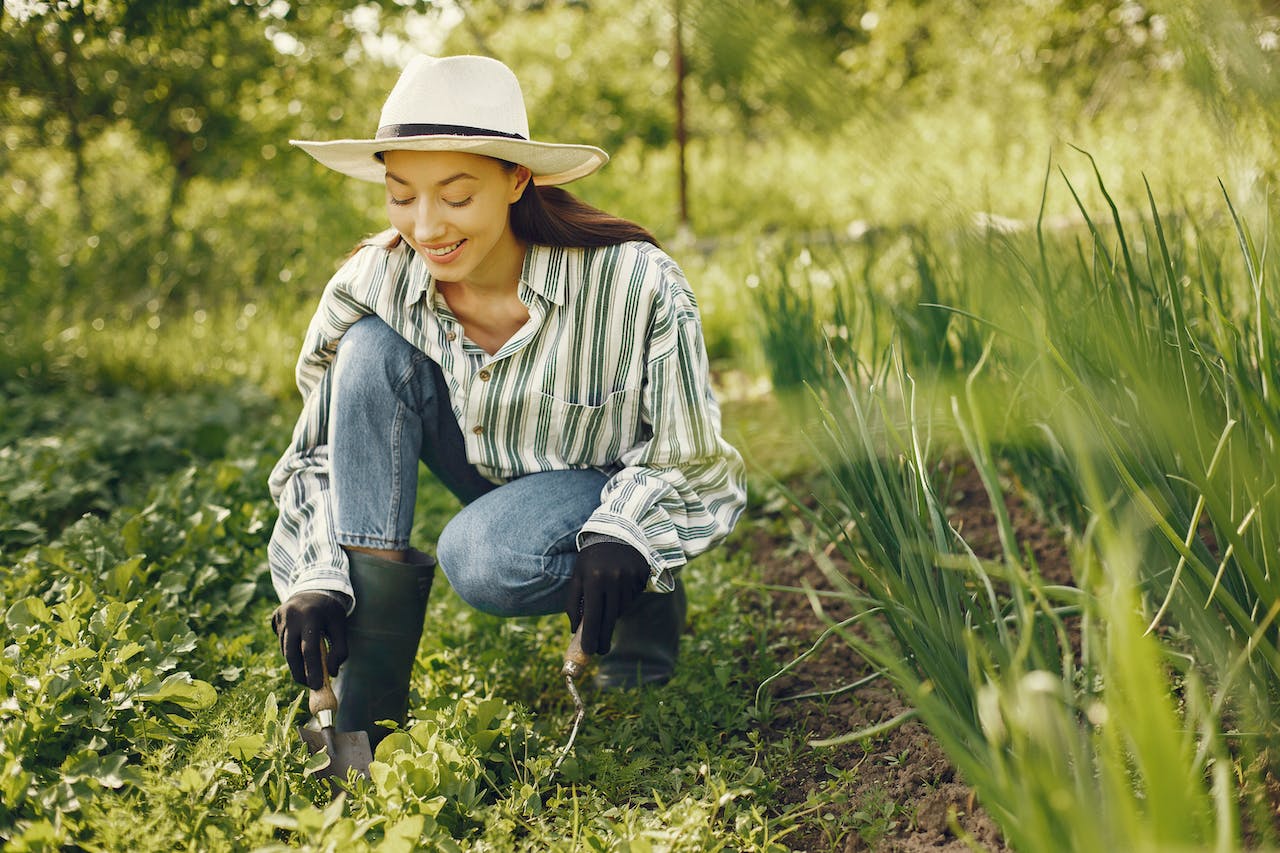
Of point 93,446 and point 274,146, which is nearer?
point 93,446

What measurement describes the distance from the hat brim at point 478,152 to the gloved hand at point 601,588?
624 mm

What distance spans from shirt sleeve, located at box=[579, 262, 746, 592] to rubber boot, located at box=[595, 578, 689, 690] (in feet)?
0.34

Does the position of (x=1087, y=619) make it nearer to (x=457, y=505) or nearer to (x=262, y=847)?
(x=262, y=847)

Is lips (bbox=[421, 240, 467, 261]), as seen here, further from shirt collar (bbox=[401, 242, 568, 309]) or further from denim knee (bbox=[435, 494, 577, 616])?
denim knee (bbox=[435, 494, 577, 616])

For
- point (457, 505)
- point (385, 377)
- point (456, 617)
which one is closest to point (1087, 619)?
point (385, 377)

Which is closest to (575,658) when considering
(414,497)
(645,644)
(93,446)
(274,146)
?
(645,644)

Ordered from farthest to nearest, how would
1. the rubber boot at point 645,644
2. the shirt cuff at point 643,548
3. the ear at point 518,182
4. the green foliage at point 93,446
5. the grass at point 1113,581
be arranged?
the green foliage at point 93,446, the rubber boot at point 645,644, the ear at point 518,182, the shirt cuff at point 643,548, the grass at point 1113,581

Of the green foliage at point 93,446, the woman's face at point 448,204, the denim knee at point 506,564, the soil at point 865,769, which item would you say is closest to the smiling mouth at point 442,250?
the woman's face at point 448,204

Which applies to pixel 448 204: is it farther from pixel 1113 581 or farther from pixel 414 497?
pixel 1113 581

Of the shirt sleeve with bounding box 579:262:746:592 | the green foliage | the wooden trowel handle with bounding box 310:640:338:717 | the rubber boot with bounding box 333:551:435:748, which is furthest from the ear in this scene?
the green foliage

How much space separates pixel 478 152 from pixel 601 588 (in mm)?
722

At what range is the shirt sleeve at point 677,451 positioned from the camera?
69.1 inches

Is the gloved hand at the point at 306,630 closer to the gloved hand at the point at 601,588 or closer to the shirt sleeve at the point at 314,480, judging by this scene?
the shirt sleeve at the point at 314,480

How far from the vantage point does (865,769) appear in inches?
62.5
